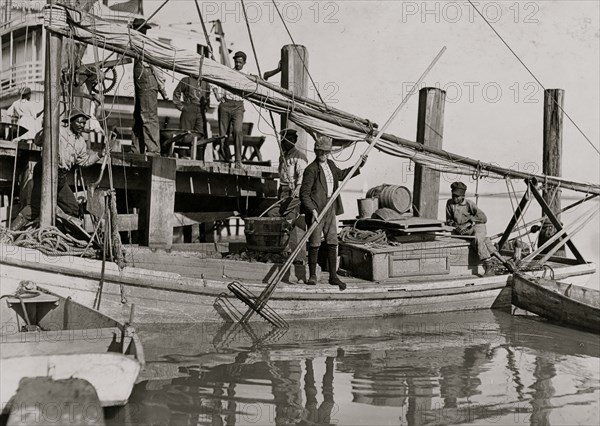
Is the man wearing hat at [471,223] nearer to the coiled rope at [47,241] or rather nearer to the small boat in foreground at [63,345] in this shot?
the coiled rope at [47,241]

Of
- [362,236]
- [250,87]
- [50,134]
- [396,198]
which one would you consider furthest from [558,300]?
[50,134]

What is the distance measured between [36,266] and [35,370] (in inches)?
97.7

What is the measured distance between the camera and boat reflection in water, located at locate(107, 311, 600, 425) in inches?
233

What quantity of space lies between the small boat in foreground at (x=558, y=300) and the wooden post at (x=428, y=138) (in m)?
2.92

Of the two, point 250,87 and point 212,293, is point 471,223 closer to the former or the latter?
point 250,87

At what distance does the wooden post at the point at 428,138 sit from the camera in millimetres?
12938

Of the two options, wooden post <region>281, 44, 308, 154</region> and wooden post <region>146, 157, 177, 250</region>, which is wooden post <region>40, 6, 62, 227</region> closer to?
wooden post <region>146, 157, 177, 250</region>

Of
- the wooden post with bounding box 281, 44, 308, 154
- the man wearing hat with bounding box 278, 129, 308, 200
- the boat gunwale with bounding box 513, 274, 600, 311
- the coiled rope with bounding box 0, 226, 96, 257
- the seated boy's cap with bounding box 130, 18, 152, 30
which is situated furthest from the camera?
the wooden post with bounding box 281, 44, 308, 154

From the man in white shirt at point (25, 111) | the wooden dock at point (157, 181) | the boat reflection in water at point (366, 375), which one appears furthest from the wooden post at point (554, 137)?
the man in white shirt at point (25, 111)

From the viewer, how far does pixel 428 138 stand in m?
12.9

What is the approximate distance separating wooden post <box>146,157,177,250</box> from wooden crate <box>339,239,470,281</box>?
2.83m

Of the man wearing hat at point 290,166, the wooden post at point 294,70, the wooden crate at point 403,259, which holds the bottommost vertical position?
the wooden crate at point 403,259

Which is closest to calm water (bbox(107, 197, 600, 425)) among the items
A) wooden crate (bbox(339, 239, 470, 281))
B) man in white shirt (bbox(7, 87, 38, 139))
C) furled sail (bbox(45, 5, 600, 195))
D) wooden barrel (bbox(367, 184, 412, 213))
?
wooden crate (bbox(339, 239, 470, 281))

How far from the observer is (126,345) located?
19.4ft
